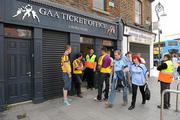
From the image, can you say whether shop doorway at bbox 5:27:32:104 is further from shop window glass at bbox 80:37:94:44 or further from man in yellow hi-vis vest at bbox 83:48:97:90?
man in yellow hi-vis vest at bbox 83:48:97:90

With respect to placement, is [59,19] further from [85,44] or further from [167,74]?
[167,74]

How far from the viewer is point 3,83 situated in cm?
609

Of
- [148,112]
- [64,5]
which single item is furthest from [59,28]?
[148,112]

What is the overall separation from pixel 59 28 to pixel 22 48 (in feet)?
5.83

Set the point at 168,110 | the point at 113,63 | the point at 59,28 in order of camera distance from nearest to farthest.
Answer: the point at 168,110, the point at 113,63, the point at 59,28

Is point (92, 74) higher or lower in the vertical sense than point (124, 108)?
higher

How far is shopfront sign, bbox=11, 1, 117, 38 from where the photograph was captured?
666cm

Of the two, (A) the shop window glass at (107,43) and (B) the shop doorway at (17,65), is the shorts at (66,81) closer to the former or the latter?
(B) the shop doorway at (17,65)

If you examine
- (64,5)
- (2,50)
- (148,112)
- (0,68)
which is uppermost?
(64,5)

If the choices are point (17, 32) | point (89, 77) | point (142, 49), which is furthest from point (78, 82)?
point (142, 49)

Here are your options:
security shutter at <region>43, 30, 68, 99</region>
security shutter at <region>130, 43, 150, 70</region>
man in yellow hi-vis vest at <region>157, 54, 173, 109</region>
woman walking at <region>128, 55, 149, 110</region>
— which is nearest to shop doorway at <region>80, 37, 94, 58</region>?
security shutter at <region>43, 30, 68, 99</region>

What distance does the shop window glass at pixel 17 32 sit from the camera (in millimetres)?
6426

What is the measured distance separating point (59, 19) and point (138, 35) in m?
7.83

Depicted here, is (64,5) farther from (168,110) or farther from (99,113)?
(168,110)
